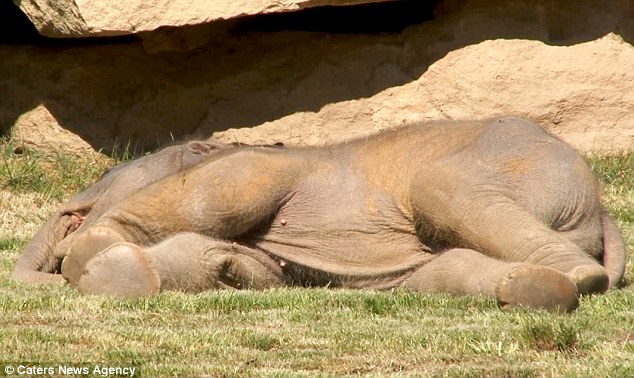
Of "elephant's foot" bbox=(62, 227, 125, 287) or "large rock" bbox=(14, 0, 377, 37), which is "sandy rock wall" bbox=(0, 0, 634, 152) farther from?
"elephant's foot" bbox=(62, 227, 125, 287)

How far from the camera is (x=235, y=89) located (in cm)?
1188

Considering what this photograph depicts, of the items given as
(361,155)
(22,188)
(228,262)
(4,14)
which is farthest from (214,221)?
(4,14)

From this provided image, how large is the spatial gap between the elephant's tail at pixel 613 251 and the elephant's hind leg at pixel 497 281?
0.84 m

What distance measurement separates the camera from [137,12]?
35.6ft

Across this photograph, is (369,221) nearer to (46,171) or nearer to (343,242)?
(343,242)

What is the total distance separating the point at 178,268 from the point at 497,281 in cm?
176

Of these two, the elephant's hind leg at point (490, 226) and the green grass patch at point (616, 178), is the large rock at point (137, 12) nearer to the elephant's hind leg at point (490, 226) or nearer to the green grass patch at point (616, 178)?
the green grass patch at point (616, 178)

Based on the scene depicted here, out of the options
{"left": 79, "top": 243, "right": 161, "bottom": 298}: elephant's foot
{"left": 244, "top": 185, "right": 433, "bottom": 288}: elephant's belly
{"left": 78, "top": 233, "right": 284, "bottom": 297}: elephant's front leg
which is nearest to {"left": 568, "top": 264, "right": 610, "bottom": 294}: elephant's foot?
{"left": 244, "top": 185, "right": 433, "bottom": 288}: elephant's belly

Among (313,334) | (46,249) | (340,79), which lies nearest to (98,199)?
(46,249)

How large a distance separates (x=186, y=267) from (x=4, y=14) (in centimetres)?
604

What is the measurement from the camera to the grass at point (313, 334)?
551 cm

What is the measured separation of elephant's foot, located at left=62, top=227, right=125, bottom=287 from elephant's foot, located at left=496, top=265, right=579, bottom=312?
2.32 meters

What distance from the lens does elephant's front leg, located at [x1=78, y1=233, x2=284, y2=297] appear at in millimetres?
7012

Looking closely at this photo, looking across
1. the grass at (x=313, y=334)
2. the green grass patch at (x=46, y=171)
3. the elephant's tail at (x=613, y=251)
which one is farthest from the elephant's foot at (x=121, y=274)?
the green grass patch at (x=46, y=171)
